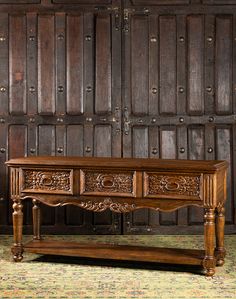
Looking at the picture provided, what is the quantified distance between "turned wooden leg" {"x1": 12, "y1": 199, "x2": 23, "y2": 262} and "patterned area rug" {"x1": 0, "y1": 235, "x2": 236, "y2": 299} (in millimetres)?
73

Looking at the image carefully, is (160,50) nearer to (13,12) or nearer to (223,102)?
(223,102)

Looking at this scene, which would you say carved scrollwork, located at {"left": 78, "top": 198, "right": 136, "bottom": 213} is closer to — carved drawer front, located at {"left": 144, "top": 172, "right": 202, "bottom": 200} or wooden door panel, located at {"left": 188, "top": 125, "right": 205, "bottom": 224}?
carved drawer front, located at {"left": 144, "top": 172, "right": 202, "bottom": 200}

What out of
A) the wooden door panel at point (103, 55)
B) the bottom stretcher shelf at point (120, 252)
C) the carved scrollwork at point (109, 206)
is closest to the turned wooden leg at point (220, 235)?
the bottom stretcher shelf at point (120, 252)

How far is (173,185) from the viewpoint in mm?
4652

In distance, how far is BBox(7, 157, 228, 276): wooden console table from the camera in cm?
461

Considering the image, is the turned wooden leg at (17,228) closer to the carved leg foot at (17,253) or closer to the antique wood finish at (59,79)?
the carved leg foot at (17,253)

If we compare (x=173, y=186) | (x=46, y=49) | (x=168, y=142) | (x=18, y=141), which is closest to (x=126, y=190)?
(x=173, y=186)

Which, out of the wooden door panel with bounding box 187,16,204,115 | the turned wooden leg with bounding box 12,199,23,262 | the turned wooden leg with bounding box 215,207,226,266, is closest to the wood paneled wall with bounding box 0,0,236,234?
the wooden door panel with bounding box 187,16,204,115

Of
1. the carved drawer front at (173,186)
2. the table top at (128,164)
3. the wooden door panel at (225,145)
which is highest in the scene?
the wooden door panel at (225,145)

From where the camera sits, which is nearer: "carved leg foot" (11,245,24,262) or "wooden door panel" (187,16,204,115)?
"carved leg foot" (11,245,24,262)

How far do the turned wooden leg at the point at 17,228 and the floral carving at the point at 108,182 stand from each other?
0.63m

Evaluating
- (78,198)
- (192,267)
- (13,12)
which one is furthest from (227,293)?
(13,12)

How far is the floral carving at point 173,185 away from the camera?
4.60m

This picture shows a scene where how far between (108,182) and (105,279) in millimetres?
786
